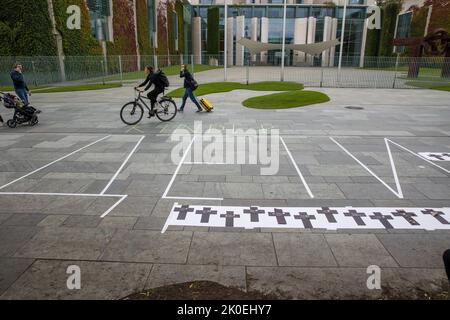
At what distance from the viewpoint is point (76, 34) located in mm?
27688

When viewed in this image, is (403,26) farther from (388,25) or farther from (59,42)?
(59,42)

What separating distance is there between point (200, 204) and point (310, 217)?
1.80 m

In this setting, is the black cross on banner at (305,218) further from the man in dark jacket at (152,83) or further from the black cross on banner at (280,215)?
the man in dark jacket at (152,83)

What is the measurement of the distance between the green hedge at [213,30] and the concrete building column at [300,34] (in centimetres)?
1388

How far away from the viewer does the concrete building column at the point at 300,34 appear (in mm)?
57344

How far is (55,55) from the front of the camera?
2589cm

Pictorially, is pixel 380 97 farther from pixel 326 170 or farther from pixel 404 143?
pixel 326 170

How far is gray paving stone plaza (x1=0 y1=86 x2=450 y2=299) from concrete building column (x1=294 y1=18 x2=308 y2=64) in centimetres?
4947

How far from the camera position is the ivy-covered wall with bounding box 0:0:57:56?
23.5 m

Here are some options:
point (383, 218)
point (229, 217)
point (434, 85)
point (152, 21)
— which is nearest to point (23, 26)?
point (152, 21)

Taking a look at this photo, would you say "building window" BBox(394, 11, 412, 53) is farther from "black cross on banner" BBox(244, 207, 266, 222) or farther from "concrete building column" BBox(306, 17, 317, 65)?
"black cross on banner" BBox(244, 207, 266, 222)

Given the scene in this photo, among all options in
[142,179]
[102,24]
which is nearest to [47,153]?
[142,179]

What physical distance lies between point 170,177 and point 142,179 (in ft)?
1.84

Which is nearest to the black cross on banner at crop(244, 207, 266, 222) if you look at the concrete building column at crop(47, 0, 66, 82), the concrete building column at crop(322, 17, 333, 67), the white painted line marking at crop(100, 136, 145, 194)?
the white painted line marking at crop(100, 136, 145, 194)
